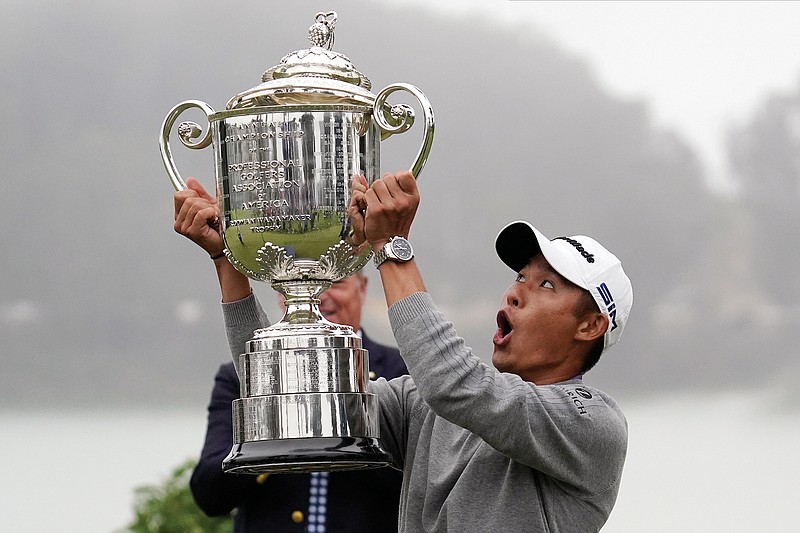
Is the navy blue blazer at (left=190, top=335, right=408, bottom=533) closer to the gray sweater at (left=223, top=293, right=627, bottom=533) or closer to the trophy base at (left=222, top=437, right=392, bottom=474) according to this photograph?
the gray sweater at (left=223, top=293, right=627, bottom=533)

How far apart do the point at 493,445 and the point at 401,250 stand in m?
0.33

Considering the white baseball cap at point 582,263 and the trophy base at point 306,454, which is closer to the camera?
the trophy base at point 306,454

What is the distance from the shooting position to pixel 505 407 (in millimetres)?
2209

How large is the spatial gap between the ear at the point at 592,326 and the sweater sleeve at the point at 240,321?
1.87 feet

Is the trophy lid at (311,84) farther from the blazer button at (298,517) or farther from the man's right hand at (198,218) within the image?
the blazer button at (298,517)

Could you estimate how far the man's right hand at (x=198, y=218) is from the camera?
7.92ft

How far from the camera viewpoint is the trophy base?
7.39ft

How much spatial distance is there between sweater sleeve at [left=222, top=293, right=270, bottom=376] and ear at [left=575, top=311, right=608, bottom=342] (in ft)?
1.87

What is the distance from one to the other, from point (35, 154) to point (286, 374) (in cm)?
327

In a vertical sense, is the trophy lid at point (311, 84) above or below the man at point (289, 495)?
above

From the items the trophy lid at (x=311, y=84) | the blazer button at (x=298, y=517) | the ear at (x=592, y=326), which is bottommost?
the blazer button at (x=298, y=517)

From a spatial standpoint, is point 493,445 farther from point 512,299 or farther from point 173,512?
point 173,512

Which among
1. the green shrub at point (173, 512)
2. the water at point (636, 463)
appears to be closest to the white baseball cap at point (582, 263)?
the green shrub at point (173, 512)

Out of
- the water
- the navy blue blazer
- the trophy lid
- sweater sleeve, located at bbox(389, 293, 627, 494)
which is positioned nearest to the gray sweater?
sweater sleeve, located at bbox(389, 293, 627, 494)
